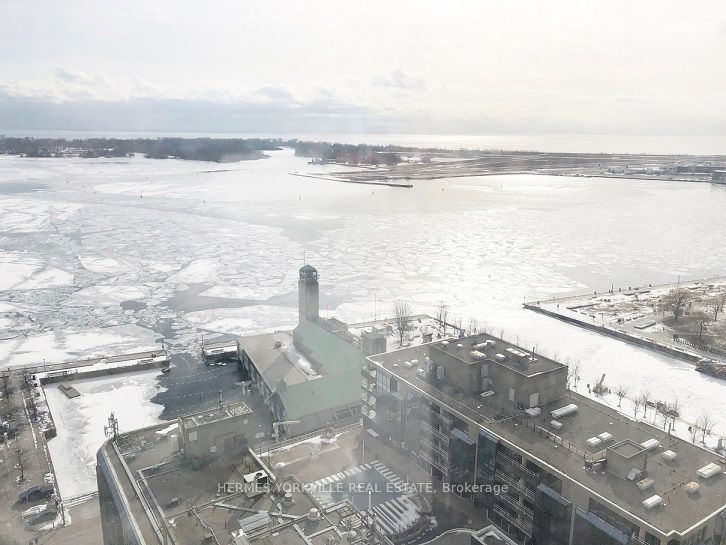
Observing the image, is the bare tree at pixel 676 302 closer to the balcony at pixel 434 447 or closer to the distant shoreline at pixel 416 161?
the balcony at pixel 434 447

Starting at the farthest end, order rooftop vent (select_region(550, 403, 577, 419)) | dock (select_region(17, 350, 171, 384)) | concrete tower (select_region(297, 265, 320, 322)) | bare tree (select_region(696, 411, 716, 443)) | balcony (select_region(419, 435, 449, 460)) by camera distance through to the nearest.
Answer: concrete tower (select_region(297, 265, 320, 322))
dock (select_region(17, 350, 171, 384))
bare tree (select_region(696, 411, 716, 443))
balcony (select_region(419, 435, 449, 460))
rooftop vent (select_region(550, 403, 577, 419))

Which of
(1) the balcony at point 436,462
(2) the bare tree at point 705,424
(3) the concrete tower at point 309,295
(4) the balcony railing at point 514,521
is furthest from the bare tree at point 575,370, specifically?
(3) the concrete tower at point 309,295

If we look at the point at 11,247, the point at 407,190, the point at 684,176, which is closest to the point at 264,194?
the point at 407,190

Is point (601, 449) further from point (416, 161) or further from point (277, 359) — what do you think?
point (416, 161)

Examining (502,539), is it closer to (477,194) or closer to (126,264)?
(126,264)

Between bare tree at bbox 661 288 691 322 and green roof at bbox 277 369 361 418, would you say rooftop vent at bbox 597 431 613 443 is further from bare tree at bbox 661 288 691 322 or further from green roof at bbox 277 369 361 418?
bare tree at bbox 661 288 691 322

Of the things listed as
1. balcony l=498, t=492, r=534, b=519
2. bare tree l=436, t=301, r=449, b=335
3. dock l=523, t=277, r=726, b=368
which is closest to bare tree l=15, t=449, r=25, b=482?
balcony l=498, t=492, r=534, b=519

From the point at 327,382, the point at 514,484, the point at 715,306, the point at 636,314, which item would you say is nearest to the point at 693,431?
the point at 514,484
